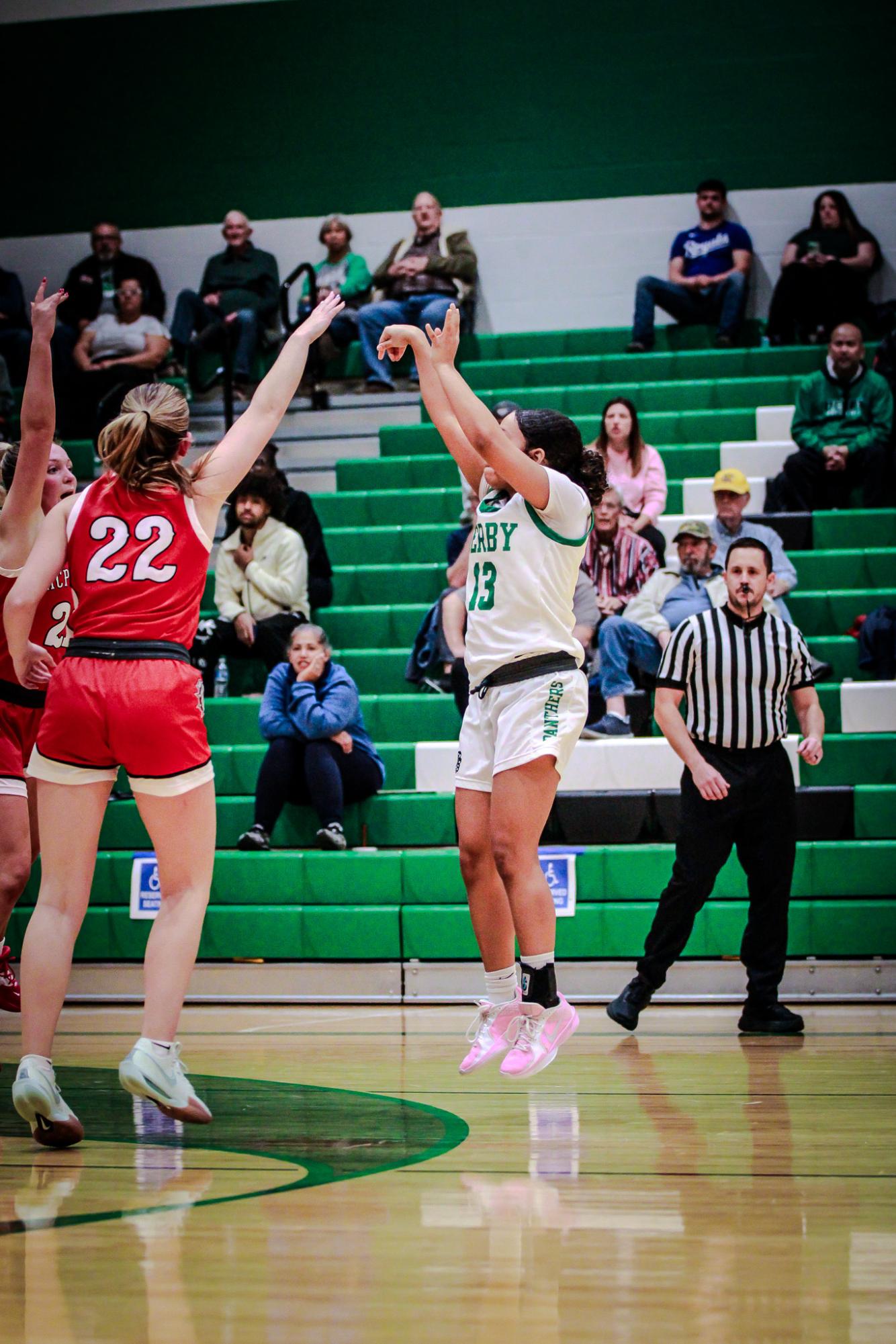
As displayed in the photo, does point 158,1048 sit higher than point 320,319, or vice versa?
point 320,319

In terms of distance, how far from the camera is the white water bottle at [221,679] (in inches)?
303

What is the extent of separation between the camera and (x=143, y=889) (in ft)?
20.7

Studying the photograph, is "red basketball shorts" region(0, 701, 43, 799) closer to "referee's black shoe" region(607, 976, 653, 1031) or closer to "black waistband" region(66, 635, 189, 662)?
"black waistband" region(66, 635, 189, 662)

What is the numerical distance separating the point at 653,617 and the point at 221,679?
227 centimetres

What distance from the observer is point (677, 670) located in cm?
514

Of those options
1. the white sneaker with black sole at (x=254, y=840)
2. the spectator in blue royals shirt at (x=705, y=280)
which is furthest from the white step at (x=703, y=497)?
the white sneaker with black sole at (x=254, y=840)

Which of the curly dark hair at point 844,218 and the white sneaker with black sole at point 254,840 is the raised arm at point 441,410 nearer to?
the white sneaker with black sole at point 254,840

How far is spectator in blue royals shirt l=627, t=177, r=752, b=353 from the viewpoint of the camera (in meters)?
9.92

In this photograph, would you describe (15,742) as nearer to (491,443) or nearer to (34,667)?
(34,667)

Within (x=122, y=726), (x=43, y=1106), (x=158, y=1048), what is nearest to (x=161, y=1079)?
(x=158, y=1048)

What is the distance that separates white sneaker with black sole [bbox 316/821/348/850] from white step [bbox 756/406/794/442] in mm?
4251

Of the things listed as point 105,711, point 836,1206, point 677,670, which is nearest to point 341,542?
point 677,670

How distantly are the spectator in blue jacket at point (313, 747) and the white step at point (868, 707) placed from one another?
7.49 feet

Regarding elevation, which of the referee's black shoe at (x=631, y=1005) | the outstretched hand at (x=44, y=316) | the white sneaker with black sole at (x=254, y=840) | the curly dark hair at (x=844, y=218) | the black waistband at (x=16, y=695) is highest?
the curly dark hair at (x=844, y=218)
